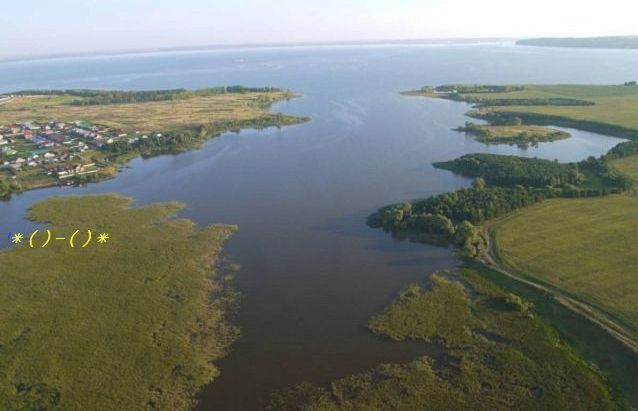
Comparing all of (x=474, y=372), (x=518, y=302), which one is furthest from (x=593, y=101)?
(x=474, y=372)

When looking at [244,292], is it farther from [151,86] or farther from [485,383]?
[151,86]

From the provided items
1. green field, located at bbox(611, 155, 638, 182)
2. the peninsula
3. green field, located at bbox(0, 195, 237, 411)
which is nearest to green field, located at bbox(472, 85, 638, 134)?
green field, located at bbox(611, 155, 638, 182)

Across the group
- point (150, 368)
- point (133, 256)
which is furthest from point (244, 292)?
point (133, 256)

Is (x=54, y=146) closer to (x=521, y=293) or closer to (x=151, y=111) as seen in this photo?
(x=151, y=111)

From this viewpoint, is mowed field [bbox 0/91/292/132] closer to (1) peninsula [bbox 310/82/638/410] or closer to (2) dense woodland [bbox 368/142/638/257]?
(2) dense woodland [bbox 368/142/638/257]

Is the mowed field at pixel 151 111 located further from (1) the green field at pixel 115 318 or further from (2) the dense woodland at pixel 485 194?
(2) the dense woodland at pixel 485 194
